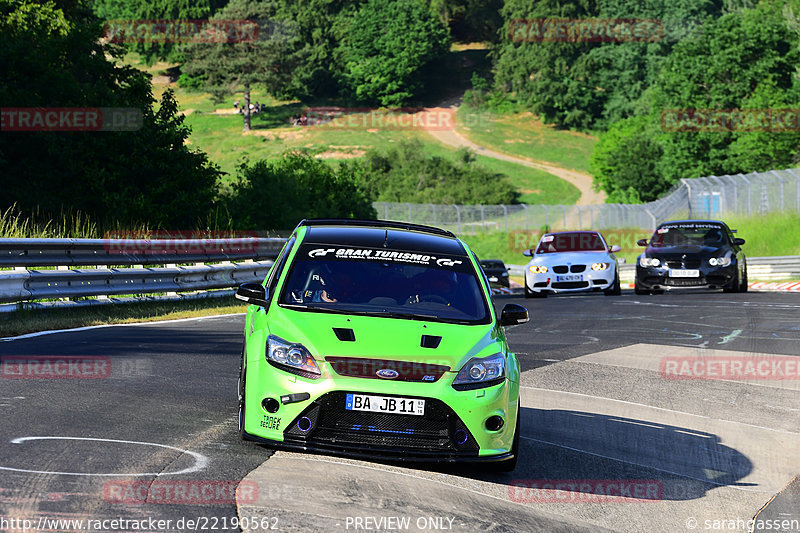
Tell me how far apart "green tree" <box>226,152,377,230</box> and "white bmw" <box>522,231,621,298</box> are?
885cm

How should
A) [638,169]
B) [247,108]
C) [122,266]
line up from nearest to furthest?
[122,266] < [638,169] < [247,108]

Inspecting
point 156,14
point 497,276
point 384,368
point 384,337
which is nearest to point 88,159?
point 497,276

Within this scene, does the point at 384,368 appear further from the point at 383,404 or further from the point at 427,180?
the point at 427,180

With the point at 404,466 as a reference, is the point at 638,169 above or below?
below

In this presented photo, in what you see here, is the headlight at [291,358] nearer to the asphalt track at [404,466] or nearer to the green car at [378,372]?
the green car at [378,372]

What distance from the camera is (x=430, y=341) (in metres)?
7.04

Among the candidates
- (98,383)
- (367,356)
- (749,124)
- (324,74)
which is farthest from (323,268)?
(324,74)

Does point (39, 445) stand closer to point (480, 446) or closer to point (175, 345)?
point (480, 446)

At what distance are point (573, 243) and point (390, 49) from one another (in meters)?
119

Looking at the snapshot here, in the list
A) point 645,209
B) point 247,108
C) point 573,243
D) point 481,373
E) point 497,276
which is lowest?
point 497,276

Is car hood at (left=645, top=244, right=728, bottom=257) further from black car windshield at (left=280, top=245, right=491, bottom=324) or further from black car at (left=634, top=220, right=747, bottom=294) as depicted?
black car windshield at (left=280, top=245, right=491, bottom=324)

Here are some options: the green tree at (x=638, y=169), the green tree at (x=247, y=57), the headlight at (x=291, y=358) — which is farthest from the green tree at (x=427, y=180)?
Result: the headlight at (x=291, y=358)

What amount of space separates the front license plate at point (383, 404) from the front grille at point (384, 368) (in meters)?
0.14

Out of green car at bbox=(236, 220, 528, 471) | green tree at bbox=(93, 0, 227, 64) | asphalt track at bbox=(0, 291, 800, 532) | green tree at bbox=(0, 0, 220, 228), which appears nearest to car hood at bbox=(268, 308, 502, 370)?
green car at bbox=(236, 220, 528, 471)
